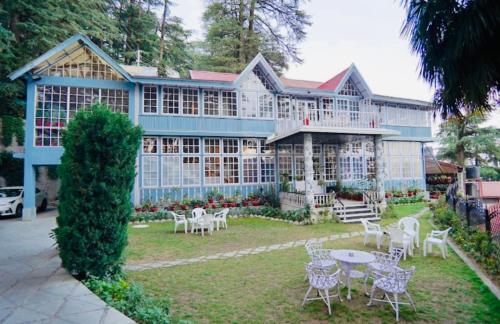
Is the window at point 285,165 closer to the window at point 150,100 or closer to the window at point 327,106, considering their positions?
the window at point 327,106

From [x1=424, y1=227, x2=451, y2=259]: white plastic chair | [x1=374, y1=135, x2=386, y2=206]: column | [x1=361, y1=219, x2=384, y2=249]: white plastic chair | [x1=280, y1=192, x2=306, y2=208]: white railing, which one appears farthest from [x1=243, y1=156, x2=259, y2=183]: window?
[x1=424, y1=227, x2=451, y2=259]: white plastic chair

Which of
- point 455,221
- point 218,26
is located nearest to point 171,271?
point 455,221

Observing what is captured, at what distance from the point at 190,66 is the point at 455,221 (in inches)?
1025

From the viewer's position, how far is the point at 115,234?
16.8ft

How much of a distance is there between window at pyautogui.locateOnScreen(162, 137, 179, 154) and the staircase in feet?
29.2

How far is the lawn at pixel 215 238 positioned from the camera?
26.4 feet

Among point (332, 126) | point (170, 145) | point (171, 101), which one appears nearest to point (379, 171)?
point (332, 126)

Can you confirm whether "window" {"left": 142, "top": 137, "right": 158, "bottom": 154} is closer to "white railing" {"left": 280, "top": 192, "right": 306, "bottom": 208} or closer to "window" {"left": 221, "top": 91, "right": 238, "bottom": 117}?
"window" {"left": 221, "top": 91, "right": 238, "bottom": 117}

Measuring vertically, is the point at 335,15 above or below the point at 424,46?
above

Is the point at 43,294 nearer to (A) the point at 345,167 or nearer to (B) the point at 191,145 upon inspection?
(B) the point at 191,145

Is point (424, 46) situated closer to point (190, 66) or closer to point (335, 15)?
point (335, 15)

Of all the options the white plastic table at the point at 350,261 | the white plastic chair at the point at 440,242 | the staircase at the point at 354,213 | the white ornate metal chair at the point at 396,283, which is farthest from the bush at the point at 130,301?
the staircase at the point at 354,213

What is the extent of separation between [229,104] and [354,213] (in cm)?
901

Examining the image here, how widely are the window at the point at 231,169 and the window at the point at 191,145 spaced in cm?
173
